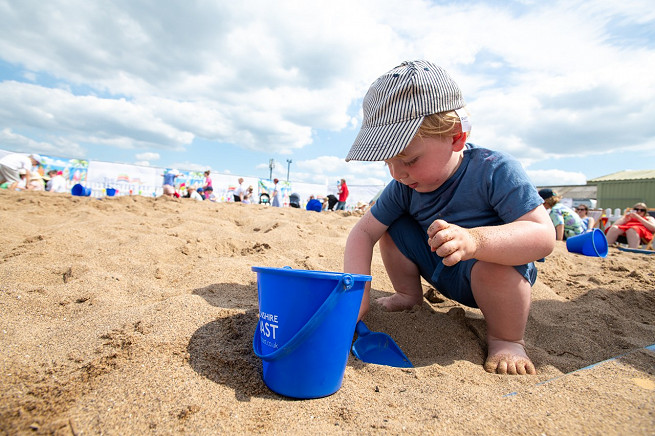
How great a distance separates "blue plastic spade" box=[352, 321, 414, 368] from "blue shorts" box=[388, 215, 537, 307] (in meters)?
0.39

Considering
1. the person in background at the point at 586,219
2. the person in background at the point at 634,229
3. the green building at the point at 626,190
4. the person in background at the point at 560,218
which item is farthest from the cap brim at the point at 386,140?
the green building at the point at 626,190

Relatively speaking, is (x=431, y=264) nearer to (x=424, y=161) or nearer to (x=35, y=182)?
(x=424, y=161)

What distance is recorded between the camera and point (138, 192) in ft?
36.2

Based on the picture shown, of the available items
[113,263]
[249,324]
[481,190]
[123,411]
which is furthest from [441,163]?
[113,263]

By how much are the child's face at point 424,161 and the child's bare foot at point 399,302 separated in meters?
0.61

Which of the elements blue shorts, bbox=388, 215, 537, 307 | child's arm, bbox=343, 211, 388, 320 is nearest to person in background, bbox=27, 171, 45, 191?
child's arm, bbox=343, 211, 388, 320

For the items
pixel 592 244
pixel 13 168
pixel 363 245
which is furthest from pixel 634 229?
pixel 13 168

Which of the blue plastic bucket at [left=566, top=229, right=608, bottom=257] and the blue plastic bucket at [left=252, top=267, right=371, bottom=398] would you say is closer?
the blue plastic bucket at [left=252, top=267, right=371, bottom=398]

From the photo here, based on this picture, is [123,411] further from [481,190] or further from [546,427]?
[481,190]

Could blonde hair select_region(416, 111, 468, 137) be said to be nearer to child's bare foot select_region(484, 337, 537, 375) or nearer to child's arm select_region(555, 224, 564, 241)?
child's bare foot select_region(484, 337, 537, 375)

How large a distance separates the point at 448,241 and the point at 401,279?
802 millimetres

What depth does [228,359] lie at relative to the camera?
1155 mm

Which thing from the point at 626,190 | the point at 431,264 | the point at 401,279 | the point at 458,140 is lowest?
the point at 401,279

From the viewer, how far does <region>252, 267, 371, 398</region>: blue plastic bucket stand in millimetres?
1014
